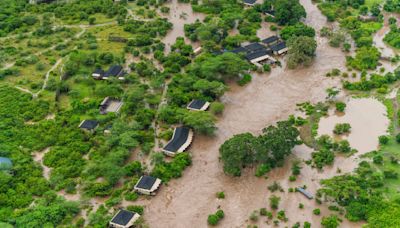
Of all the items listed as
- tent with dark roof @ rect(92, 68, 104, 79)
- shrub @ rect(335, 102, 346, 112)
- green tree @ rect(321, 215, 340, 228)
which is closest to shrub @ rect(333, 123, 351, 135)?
shrub @ rect(335, 102, 346, 112)

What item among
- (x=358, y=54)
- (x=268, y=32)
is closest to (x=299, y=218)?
(x=358, y=54)

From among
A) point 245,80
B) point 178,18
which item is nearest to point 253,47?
point 245,80

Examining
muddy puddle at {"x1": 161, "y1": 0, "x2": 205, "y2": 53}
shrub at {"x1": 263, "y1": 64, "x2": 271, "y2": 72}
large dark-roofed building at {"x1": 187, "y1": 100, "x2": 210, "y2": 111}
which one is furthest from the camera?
muddy puddle at {"x1": 161, "y1": 0, "x2": 205, "y2": 53}

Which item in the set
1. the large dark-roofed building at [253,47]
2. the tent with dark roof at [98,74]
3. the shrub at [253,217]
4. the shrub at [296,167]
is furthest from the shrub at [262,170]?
the tent with dark roof at [98,74]

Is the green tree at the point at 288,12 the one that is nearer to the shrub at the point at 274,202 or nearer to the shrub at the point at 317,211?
the shrub at the point at 274,202

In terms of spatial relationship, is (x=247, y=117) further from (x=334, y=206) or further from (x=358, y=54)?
(x=358, y=54)

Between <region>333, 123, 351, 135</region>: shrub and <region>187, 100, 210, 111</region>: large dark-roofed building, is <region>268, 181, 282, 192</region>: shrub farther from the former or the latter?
<region>187, 100, 210, 111</region>: large dark-roofed building
